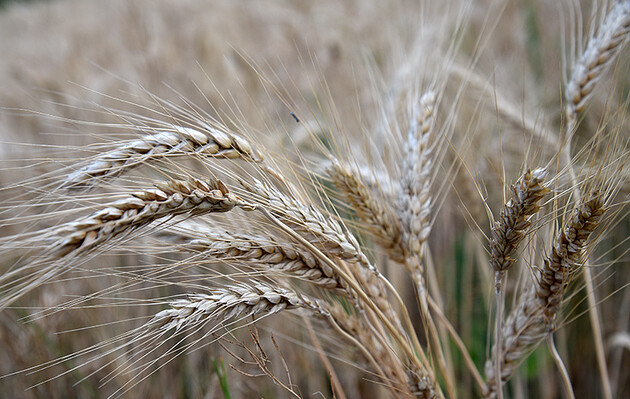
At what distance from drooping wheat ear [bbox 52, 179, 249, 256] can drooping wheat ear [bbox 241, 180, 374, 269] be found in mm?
46

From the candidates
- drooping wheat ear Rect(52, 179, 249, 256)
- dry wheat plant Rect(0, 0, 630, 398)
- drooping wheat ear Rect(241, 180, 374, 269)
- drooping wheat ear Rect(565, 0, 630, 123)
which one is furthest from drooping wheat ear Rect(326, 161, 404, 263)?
drooping wheat ear Rect(565, 0, 630, 123)

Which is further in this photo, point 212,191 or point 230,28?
point 230,28

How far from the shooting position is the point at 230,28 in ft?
11.4

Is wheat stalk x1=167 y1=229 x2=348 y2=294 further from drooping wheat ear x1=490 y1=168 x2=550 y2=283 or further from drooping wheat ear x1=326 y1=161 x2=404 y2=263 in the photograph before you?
drooping wheat ear x1=490 y1=168 x2=550 y2=283

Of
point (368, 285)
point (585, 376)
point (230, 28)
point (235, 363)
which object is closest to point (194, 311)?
point (368, 285)

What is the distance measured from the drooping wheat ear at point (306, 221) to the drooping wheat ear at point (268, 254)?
1.8 inches

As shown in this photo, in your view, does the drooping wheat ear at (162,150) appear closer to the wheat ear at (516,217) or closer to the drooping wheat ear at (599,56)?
the wheat ear at (516,217)

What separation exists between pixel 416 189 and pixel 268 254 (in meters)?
0.35

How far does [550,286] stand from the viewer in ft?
2.47

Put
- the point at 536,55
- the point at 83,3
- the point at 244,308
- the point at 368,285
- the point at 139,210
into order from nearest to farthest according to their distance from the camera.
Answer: the point at 139,210, the point at 244,308, the point at 368,285, the point at 536,55, the point at 83,3

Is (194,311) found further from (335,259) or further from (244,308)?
(335,259)

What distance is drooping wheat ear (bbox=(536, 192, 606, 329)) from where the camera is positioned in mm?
679

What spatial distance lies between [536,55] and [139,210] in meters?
2.40

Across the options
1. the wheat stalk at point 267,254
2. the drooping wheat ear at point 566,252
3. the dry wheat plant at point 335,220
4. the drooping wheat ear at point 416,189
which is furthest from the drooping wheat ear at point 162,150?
the drooping wheat ear at point 566,252
